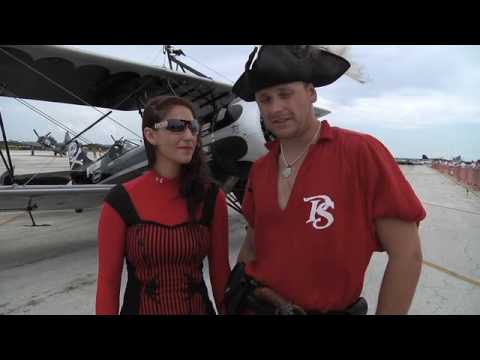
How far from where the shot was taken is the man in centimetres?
98

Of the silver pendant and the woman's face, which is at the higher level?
the woman's face

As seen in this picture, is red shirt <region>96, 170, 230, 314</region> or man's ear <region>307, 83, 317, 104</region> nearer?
man's ear <region>307, 83, 317, 104</region>

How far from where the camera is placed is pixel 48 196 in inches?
202

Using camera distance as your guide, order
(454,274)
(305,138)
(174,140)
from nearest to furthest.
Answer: (305,138)
(174,140)
(454,274)

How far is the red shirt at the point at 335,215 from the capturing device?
1.00m

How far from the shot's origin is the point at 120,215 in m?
1.39

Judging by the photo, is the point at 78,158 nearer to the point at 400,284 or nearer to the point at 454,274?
the point at 454,274

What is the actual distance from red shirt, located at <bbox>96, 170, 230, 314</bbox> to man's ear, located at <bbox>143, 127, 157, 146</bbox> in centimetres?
14

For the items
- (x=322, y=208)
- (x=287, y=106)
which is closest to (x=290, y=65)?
(x=287, y=106)

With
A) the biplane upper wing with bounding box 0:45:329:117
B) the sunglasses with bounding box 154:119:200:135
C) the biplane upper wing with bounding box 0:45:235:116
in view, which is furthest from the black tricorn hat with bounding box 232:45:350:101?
the biplane upper wing with bounding box 0:45:329:117

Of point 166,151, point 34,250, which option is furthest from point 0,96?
point 166,151

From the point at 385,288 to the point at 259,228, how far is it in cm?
46

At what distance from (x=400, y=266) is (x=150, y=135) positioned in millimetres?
1174

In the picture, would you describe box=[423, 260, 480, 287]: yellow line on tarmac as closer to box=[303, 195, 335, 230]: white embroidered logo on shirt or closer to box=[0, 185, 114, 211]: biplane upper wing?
box=[303, 195, 335, 230]: white embroidered logo on shirt
